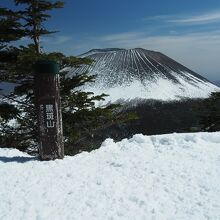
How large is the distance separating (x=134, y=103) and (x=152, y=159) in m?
77.8

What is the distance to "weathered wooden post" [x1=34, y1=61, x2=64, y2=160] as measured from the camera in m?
9.62

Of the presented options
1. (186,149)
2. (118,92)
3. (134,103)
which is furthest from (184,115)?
(186,149)

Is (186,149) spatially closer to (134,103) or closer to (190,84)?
(134,103)

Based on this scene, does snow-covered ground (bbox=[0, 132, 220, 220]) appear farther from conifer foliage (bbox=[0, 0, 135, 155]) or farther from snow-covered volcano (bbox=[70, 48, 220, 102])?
snow-covered volcano (bbox=[70, 48, 220, 102])

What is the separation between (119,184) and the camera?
7.54 m

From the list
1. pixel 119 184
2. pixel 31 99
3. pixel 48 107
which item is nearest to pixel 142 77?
pixel 31 99

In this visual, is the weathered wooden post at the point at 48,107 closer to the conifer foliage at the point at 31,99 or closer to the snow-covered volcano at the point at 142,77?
the conifer foliage at the point at 31,99

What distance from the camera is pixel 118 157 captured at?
948cm

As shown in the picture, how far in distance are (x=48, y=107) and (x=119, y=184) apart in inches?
127

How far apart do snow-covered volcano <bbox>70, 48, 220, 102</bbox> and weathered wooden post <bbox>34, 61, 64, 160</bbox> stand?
81.4 meters

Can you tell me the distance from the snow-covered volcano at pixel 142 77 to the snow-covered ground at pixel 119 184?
8143 cm

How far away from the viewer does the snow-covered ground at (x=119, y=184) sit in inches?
252

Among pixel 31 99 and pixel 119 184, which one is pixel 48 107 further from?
pixel 31 99

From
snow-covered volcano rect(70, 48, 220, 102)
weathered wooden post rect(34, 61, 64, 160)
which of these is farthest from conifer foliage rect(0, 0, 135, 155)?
snow-covered volcano rect(70, 48, 220, 102)
